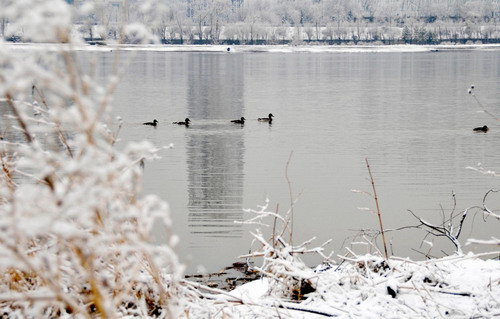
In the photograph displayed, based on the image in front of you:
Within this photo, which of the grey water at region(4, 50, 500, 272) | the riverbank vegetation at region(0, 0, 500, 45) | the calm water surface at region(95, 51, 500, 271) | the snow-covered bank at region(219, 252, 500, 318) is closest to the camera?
the snow-covered bank at region(219, 252, 500, 318)

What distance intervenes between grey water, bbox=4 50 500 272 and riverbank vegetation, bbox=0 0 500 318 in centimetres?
23

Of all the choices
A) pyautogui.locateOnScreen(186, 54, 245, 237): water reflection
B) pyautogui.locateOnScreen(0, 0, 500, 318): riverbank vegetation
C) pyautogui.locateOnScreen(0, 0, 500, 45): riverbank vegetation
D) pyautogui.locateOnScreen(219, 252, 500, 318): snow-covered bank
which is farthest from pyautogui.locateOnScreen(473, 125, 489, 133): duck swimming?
pyautogui.locateOnScreen(0, 0, 500, 45): riverbank vegetation

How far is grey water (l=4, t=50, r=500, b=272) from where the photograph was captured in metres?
10.0

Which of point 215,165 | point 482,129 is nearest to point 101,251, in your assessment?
point 215,165

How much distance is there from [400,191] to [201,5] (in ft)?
449

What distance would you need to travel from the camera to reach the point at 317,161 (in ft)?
52.9

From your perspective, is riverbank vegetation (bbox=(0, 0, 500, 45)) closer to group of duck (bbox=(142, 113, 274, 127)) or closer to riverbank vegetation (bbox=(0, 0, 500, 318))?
group of duck (bbox=(142, 113, 274, 127))

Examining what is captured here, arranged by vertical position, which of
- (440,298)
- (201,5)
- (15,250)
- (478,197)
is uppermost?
(201,5)

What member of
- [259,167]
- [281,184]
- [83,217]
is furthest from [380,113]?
[83,217]

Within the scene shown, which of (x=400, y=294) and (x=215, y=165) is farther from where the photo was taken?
(x=215, y=165)

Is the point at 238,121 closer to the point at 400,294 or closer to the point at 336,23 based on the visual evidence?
the point at 400,294

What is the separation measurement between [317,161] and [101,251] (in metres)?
14.9

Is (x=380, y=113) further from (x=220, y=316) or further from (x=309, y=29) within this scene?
(x=309, y=29)

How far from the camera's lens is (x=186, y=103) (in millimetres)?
30156
